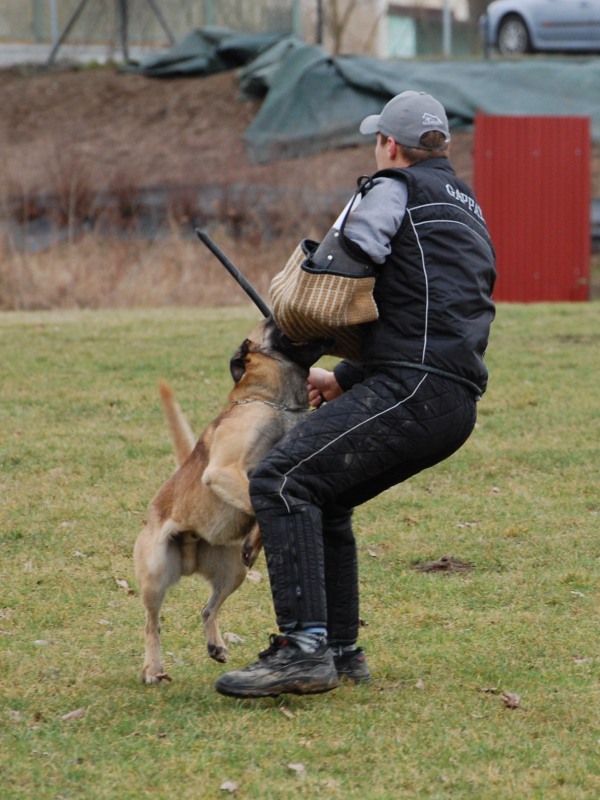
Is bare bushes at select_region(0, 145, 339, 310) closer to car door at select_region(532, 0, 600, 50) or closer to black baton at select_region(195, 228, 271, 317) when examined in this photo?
car door at select_region(532, 0, 600, 50)

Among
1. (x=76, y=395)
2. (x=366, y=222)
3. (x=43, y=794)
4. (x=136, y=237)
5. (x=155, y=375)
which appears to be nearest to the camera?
(x=43, y=794)

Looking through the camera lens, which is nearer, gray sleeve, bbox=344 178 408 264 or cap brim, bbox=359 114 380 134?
gray sleeve, bbox=344 178 408 264

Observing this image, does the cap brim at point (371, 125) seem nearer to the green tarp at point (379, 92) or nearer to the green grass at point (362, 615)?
the green grass at point (362, 615)

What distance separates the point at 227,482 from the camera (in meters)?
4.50

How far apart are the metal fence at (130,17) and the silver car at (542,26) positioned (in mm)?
4480

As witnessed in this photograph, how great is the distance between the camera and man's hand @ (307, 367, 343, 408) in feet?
15.1

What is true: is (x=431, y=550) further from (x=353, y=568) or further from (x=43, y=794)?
(x=43, y=794)

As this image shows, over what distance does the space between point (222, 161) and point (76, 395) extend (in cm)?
1109

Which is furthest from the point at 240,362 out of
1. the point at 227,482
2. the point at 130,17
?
the point at 130,17

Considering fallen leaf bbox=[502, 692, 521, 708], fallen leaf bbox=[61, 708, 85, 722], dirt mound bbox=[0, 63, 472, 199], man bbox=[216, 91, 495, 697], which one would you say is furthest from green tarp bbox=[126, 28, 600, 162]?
fallen leaf bbox=[61, 708, 85, 722]

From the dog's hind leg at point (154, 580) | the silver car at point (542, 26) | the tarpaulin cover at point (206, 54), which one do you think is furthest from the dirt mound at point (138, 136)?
the dog's hind leg at point (154, 580)

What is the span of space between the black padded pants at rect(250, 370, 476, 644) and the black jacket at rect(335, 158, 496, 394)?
0.09 meters

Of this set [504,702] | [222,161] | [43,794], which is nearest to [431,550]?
[504,702]

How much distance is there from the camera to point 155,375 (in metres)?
10.4
